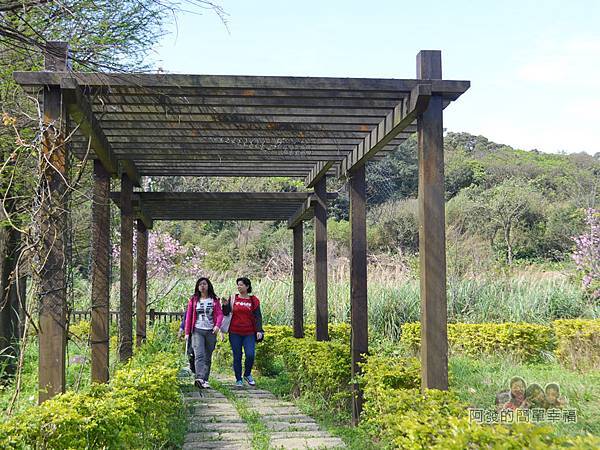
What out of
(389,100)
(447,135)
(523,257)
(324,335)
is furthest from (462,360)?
(447,135)

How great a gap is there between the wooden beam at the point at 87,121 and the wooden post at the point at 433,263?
2.32m

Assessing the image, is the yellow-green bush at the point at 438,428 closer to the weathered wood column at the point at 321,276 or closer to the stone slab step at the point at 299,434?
the stone slab step at the point at 299,434

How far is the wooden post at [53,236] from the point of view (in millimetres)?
4613

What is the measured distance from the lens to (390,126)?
5.46m

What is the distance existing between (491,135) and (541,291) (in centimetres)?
2817

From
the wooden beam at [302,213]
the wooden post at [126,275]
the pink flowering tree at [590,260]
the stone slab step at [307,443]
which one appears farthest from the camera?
the pink flowering tree at [590,260]

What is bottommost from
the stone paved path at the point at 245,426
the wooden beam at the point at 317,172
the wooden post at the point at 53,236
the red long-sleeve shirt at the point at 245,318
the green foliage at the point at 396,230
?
the stone paved path at the point at 245,426

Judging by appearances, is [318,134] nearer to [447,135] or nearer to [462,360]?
[462,360]

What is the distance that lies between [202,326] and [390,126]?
12.6ft

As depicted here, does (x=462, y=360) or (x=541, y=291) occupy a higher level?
(x=541, y=291)

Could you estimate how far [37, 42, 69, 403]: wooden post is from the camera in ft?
15.1

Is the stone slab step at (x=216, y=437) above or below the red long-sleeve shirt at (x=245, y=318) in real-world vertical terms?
below

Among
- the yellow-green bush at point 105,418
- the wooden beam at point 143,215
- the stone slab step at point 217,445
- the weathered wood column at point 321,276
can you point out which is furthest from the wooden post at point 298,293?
the yellow-green bush at point 105,418

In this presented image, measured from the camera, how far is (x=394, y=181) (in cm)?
2989
